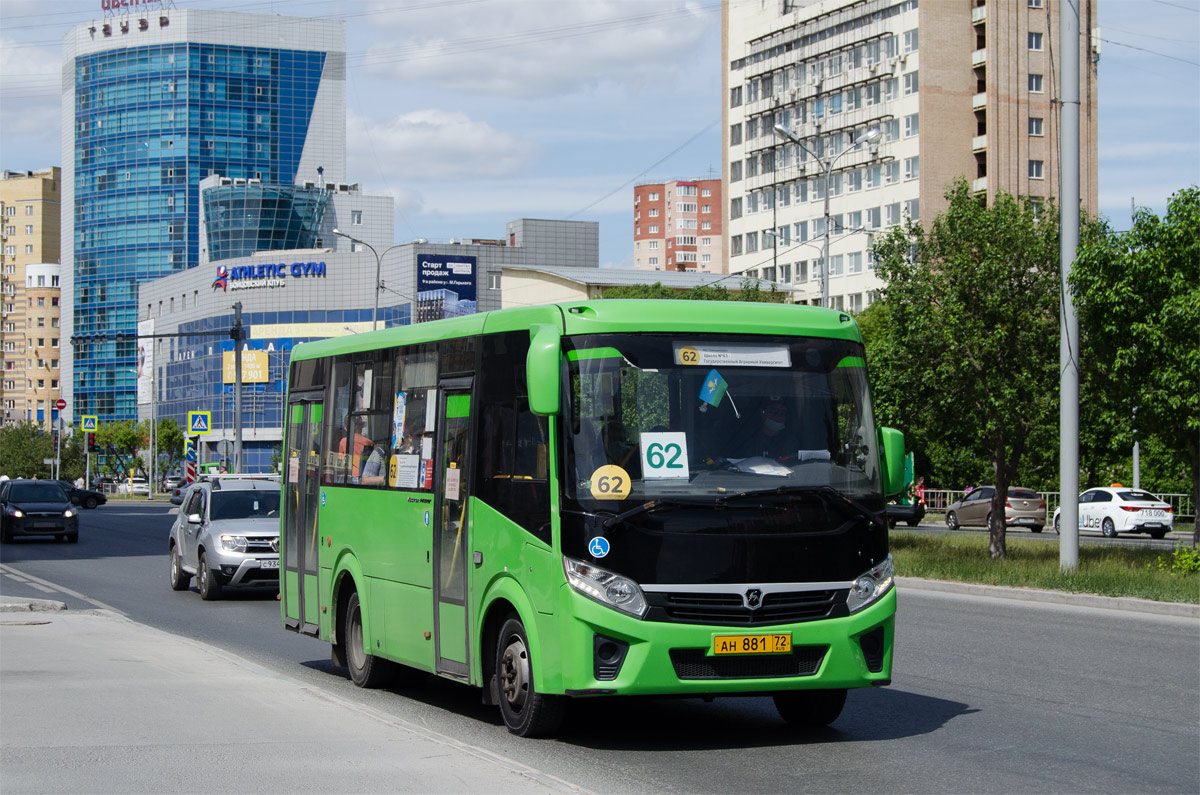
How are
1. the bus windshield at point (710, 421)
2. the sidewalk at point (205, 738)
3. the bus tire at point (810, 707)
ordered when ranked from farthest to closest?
the bus tire at point (810, 707)
the bus windshield at point (710, 421)
the sidewalk at point (205, 738)

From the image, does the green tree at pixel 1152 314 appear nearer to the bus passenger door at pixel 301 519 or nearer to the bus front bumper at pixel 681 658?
the bus passenger door at pixel 301 519

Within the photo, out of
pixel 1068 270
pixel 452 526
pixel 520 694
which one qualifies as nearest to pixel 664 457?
pixel 520 694

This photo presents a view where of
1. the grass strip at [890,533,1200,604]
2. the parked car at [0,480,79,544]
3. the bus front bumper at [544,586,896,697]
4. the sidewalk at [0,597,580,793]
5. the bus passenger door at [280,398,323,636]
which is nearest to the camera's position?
the sidewalk at [0,597,580,793]

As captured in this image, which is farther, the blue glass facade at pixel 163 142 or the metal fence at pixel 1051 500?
the blue glass facade at pixel 163 142

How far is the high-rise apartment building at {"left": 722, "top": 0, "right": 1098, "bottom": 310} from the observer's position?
9544 cm

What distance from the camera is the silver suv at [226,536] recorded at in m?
21.5

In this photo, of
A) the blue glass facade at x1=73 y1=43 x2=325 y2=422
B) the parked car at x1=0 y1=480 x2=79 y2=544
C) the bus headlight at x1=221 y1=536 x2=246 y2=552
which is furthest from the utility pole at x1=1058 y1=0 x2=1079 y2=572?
the blue glass facade at x1=73 y1=43 x2=325 y2=422

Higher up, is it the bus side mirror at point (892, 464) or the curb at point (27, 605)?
the bus side mirror at point (892, 464)

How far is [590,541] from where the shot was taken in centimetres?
905

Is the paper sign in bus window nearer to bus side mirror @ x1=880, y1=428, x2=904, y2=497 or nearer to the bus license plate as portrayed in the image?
the bus license plate

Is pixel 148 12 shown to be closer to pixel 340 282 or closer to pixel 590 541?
pixel 340 282

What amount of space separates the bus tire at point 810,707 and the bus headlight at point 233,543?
12.8 meters

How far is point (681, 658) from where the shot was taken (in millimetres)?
9070

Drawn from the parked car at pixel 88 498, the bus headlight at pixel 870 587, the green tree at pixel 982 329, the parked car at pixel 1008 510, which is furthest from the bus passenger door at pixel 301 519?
the parked car at pixel 88 498
